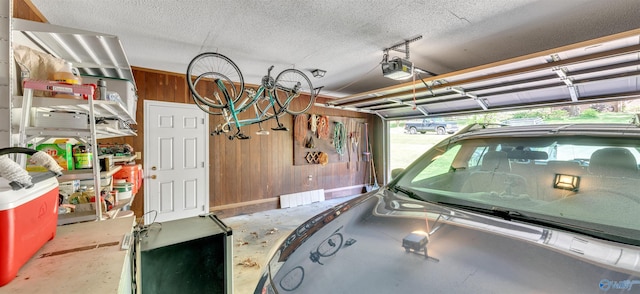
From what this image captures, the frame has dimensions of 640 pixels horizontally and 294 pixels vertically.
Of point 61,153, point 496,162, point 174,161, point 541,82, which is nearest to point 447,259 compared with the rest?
point 496,162

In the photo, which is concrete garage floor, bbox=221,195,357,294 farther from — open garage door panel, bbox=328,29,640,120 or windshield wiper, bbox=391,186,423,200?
open garage door panel, bbox=328,29,640,120

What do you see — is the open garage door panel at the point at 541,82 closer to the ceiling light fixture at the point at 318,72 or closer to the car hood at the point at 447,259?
the ceiling light fixture at the point at 318,72

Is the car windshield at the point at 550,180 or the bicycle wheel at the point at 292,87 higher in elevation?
the bicycle wheel at the point at 292,87

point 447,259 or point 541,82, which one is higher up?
point 541,82

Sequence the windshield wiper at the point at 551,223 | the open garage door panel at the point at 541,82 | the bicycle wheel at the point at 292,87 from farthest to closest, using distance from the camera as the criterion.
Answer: the bicycle wheel at the point at 292,87 < the open garage door panel at the point at 541,82 < the windshield wiper at the point at 551,223

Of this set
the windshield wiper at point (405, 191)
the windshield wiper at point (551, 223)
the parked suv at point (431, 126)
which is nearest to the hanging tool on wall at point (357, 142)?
the parked suv at point (431, 126)

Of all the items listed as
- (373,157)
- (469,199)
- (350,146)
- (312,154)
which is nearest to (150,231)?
(469,199)

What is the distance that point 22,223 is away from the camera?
0.84 meters

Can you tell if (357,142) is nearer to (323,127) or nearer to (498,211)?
(323,127)

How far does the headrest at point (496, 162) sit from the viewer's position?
4.89 feet

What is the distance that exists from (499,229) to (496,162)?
64 centimetres

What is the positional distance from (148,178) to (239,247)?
198 cm

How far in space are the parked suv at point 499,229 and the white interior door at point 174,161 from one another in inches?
139

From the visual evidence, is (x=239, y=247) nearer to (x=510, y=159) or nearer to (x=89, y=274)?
(x=89, y=274)
